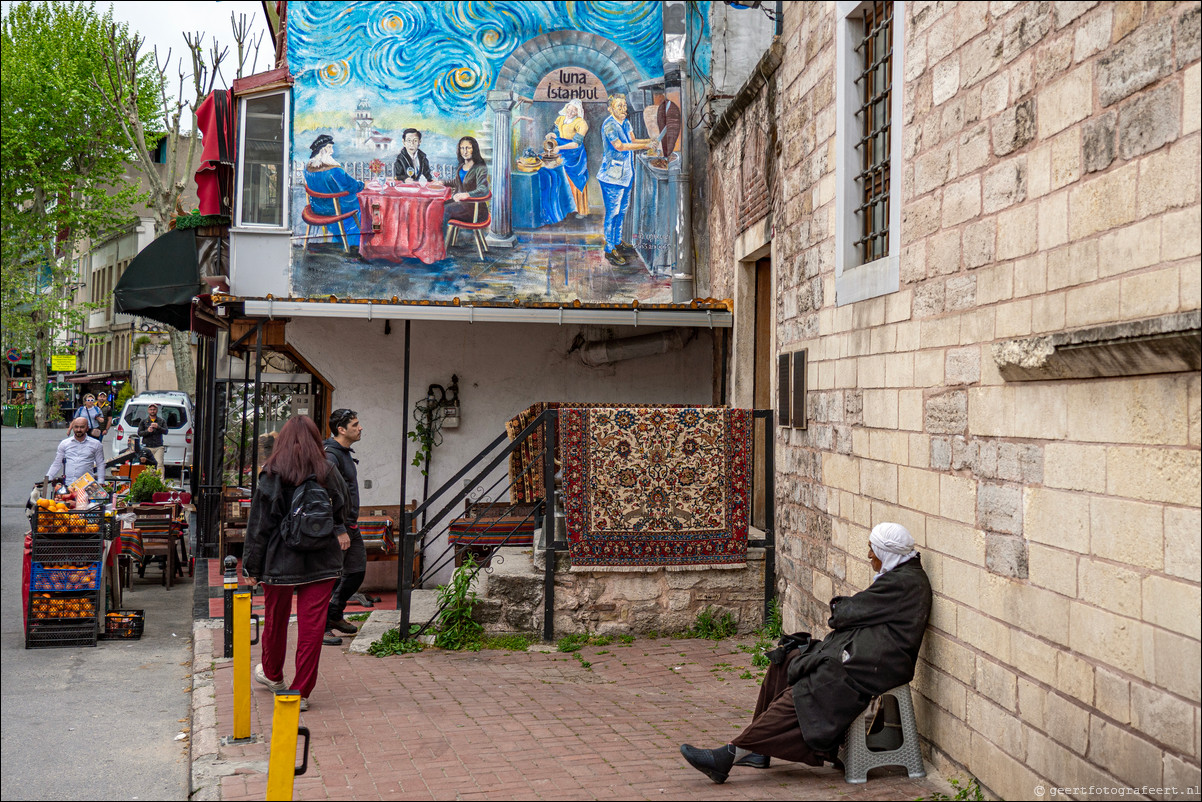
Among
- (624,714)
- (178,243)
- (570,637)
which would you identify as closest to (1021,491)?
(624,714)

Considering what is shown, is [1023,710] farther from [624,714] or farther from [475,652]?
[475,652]

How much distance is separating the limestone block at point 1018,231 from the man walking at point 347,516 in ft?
13.2

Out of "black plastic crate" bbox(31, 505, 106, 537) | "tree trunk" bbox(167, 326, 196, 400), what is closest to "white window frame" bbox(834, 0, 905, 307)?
"black plastic crate" bbox(31, 505, 106, 537)

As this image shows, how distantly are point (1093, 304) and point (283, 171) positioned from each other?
969 cm

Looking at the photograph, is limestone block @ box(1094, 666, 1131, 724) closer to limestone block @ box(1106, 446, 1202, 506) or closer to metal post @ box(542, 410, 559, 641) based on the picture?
limestone block @ box(1106, 446, 1202, 506)

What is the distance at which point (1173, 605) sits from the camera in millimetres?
3312

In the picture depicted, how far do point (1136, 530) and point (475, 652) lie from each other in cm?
538

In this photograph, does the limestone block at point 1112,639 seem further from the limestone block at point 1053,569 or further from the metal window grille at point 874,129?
the metal window grille at point 874,129

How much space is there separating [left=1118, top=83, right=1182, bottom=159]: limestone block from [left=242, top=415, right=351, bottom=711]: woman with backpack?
4.38 meters

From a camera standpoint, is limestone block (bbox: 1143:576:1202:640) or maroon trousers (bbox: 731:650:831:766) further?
maroon trousers (bbox: 731:650:831:766)

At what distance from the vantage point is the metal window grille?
6.20 m

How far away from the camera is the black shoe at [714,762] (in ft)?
15.9

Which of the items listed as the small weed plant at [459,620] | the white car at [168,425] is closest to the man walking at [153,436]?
the white car at [168,425]

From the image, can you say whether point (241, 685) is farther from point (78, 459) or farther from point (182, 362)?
point (182, 362)
